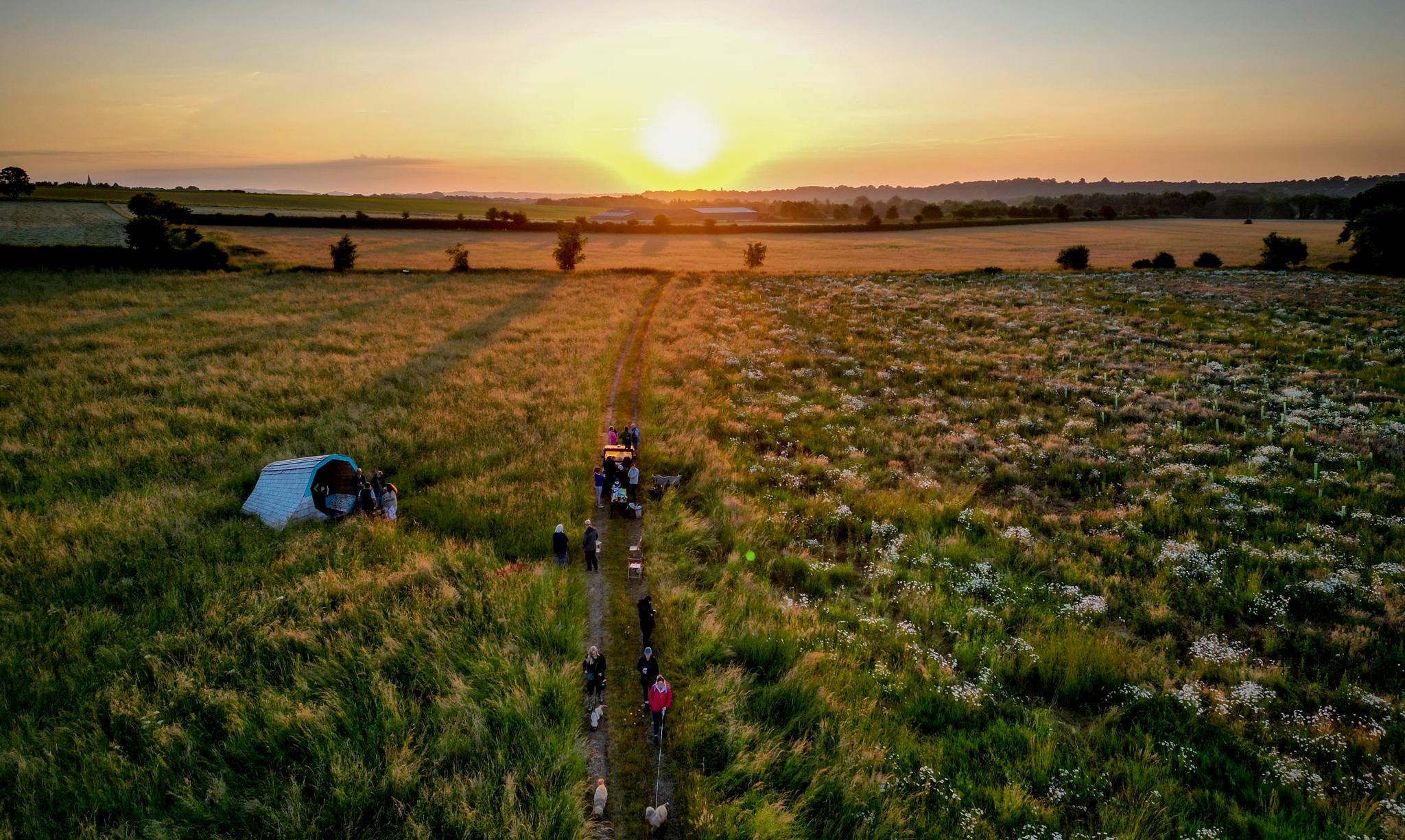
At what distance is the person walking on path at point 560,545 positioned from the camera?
12609 millimetres

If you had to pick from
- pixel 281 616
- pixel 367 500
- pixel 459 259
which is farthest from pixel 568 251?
pixel 281 616

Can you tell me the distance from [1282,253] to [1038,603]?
78.8 metres

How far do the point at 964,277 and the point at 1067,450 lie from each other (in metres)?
48.0

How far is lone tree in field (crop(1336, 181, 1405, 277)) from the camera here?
54.4m

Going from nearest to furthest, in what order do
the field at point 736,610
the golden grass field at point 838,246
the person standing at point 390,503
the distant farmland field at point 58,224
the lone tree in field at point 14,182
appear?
the field at point 736,610, the person standing at point 390,503, the distant farmland field at point 58,224, the golden grass field at point 838,246, the lone tree in field at point 14,182

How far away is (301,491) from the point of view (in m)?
14.3

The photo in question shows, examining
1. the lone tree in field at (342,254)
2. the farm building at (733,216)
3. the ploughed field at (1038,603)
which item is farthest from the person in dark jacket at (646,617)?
the farm building at (733,216)

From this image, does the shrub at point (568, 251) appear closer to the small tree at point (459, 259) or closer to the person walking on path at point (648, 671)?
the small tree at point (459, 259)

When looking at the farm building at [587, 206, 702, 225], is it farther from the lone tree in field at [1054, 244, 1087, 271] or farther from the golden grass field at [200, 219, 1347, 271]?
the lone tree in field at [1054, 244, 1087, 271]

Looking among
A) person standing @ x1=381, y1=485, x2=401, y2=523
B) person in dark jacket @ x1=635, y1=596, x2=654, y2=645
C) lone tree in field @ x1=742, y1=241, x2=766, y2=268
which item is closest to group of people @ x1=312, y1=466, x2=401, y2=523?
person standing @ x1=381, y1=485, x2=401, y2=523

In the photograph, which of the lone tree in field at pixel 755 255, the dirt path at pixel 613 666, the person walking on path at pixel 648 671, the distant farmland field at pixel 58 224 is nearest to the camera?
the dirt path at pixel 613 666

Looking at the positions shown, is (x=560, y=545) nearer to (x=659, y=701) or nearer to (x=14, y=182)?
(x=659, y=701)

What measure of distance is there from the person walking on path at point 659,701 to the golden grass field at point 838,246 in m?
69.5

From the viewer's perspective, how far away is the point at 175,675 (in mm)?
9023
